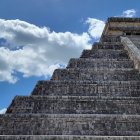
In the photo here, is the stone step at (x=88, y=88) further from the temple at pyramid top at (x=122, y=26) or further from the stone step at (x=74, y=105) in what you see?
the temple at pyramid top at (x=122, y=26)

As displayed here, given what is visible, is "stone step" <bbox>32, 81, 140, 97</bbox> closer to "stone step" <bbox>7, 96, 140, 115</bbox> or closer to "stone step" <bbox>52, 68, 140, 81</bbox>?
"stone step" <bbox>7, 96, 140, 115</bbox>

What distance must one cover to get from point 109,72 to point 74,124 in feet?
8.73

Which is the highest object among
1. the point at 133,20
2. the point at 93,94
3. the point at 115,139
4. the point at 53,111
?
the point at 133,20

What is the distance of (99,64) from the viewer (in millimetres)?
9125

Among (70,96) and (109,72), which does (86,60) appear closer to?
(109,72)

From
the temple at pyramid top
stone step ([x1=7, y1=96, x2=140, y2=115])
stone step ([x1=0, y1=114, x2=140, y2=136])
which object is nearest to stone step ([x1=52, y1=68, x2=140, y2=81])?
stone step ([x1=7, y1=96, x2=140, y2=115])

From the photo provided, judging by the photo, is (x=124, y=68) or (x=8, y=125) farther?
(x=124, y=68)

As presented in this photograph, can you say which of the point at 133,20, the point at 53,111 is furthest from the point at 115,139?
the point at 133,20

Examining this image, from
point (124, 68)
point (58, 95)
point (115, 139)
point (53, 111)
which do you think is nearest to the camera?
point (115, 139)

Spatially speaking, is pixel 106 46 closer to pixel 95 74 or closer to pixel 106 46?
pixel 106 46

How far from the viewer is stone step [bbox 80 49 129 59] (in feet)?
34.1

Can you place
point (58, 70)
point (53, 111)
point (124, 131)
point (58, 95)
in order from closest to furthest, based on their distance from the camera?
1. point (124, 131)
2. point (53, 111)
3. point (58, 95)
4. point (58, 70)

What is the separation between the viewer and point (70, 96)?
6.68 m

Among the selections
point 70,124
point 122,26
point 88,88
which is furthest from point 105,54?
point 122,26
